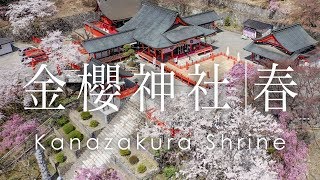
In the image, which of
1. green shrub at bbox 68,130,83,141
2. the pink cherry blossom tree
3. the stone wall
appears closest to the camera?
the pink cherry blossom tree

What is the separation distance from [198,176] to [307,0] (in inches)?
1270

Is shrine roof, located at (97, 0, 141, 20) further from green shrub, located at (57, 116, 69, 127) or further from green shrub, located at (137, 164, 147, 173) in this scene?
green shrub, located at (137, 164, 147, 173)

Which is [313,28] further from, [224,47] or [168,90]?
[168,90]

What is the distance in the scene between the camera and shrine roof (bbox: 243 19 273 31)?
52.1 meters

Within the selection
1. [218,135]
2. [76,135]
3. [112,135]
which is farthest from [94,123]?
[218,135]

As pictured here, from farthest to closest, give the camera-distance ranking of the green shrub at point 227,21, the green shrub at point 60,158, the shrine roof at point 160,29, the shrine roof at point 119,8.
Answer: the green shrub at point 227,21, the shrine roof at point 119,8, the shrine roof at point 160,29, the green shrub at point 60,158

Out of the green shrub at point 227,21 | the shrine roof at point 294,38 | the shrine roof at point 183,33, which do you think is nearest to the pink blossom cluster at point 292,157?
the shrine roof at point 294,38

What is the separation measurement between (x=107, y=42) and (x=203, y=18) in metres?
16.0

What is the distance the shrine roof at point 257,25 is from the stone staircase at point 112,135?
74.4ft

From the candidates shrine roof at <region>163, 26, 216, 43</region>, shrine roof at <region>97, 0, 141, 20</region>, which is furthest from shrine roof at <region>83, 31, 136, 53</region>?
shrine roof at <region>97, 0, 141, 20</region>

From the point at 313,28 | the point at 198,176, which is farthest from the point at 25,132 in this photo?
the point at 313,28

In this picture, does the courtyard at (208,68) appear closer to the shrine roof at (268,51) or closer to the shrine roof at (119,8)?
the shrine roof at (268,51)

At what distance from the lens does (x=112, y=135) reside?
122 ft

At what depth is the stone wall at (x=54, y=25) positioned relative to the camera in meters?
58.1
